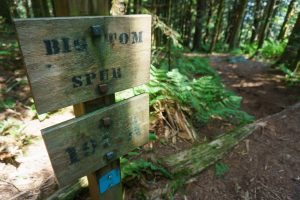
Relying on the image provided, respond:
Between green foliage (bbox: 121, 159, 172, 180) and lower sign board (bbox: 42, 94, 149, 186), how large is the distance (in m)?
0.82

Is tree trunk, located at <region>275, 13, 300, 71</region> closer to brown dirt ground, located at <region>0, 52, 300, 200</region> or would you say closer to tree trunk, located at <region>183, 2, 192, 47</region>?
brown dirt ground, located at <region>0, 52, 300, 200</region>

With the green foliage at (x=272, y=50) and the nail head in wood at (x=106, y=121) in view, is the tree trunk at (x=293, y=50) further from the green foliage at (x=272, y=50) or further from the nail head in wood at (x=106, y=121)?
the nail head in wood at (x=106, y=121)

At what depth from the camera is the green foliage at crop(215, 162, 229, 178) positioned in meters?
2.84

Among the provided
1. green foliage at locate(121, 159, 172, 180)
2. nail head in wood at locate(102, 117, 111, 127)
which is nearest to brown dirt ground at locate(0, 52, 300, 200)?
green foliage at locate(121, 159, 172, 180)

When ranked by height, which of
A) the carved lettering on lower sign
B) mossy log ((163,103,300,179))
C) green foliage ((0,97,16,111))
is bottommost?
mossy log ((163,103,300,179))

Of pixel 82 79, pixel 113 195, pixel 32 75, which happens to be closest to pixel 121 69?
pixel 82 79

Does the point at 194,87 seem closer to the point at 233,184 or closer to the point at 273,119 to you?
the point at 273,119

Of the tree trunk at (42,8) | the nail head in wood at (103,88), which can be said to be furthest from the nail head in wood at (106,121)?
the tree trunk at (42,8)

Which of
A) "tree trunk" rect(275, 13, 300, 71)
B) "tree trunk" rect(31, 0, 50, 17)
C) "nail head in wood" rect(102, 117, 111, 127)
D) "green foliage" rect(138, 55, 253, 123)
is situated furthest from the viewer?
"tree trunk" rect(31, 0, 50, 17)

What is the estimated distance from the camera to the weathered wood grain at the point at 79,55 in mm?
1108

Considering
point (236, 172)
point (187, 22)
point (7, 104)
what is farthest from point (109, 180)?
point (187, 22)

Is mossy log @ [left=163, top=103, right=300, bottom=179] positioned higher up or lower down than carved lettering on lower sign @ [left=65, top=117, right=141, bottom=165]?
lower down

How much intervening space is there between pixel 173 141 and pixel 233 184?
1091mm

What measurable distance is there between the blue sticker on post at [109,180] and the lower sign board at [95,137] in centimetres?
24
